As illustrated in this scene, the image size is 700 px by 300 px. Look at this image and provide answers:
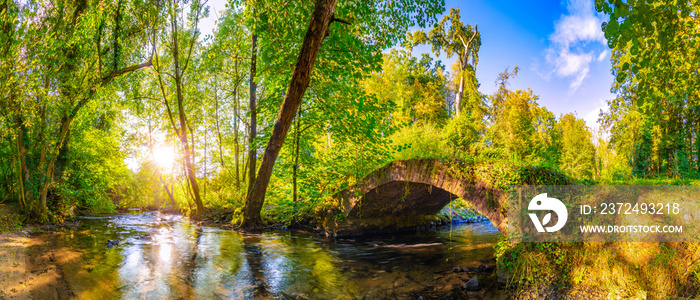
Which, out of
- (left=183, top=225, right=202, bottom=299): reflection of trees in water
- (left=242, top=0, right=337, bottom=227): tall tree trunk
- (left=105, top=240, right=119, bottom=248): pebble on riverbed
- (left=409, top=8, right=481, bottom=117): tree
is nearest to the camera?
(left=183, top=225, right=202, bottom=299): reflection of trees in water

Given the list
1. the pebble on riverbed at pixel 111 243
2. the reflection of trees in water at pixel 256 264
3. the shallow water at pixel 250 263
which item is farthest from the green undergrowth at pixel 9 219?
the reflection of trees in water at pixel 256 264

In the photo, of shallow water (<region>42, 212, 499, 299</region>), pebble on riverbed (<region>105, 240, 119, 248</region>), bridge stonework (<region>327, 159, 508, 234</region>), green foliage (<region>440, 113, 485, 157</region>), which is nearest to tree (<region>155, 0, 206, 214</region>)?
shallow water (<region>42, 212, 499, 299</region>)

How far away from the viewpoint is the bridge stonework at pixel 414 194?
6.38 metres

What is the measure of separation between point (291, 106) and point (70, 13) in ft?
22.2

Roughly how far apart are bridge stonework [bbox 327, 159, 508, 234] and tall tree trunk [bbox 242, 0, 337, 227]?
2.73 meters

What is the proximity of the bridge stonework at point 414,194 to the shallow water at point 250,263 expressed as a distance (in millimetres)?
1170

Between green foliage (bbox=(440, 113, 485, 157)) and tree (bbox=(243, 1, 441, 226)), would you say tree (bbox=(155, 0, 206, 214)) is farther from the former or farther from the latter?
green foliage (bbox=(440, 113, 485, 157))

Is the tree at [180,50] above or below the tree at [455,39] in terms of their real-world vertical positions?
below

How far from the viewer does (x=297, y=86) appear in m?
8.41

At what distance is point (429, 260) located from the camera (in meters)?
8.12

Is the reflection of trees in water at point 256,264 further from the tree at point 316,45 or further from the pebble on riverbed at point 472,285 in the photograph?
the pebble on riverbed at point 472,285

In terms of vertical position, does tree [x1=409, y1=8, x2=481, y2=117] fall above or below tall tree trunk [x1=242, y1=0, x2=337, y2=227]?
above

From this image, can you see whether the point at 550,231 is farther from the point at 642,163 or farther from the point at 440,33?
the point at 440,33

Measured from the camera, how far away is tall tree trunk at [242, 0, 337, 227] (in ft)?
25.0
